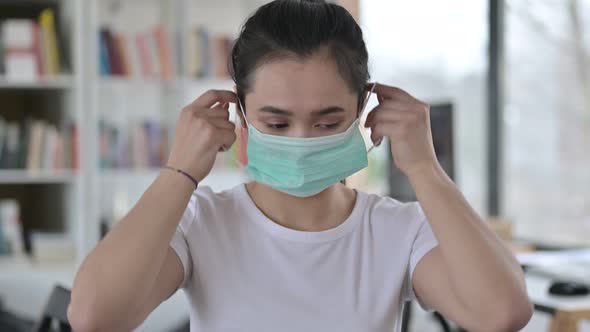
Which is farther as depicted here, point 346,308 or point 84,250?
point 84,250

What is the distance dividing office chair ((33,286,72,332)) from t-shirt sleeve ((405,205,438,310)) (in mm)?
707

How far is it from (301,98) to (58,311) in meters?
0.76

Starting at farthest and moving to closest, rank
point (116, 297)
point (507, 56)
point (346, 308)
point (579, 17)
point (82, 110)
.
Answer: point (507, 56)
point (82, 110)
point (579, 17)
point (346, 308)
point (116, 297)

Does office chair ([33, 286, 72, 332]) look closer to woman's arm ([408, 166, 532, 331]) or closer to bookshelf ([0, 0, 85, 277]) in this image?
woman's arm ([408, 166, 532, 331])

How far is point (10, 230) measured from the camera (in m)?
4.08

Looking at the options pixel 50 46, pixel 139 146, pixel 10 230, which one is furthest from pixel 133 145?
pixel 10 230

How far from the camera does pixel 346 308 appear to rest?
1468 mm

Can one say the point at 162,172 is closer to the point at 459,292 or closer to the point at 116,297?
the point at 116,297

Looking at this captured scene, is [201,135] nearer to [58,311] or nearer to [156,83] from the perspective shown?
[58,311]

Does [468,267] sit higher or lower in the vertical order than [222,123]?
lower

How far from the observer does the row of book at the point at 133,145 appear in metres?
4.08

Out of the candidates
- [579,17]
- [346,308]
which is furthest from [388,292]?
Answer: [579,17]

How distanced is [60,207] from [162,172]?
3.12 metres

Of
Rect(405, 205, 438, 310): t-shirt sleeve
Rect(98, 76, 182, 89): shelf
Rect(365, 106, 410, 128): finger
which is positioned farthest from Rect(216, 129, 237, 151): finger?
Rect(98, 76, 182, 89): shelf
